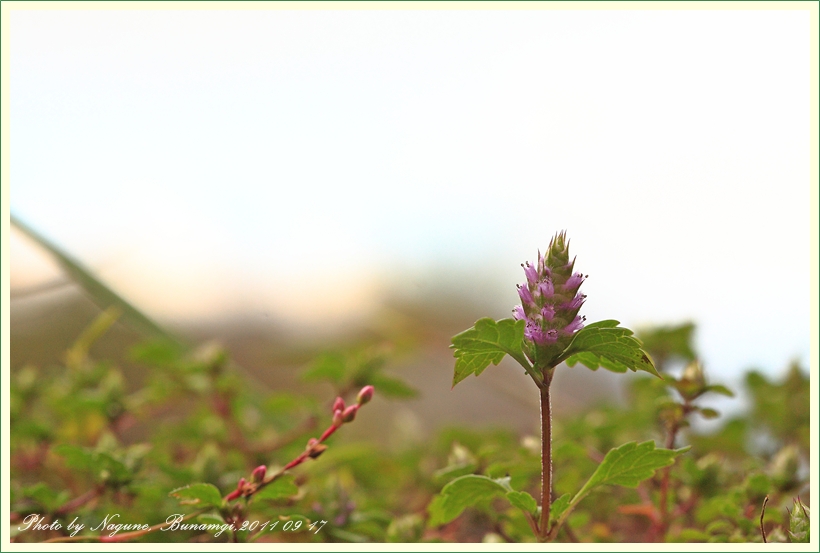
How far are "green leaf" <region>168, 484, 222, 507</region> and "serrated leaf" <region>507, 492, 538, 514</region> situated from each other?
23 centimetres

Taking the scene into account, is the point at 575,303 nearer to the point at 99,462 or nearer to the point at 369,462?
the point at 99,462

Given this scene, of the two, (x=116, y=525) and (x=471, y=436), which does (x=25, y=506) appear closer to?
(x=116, y=525)

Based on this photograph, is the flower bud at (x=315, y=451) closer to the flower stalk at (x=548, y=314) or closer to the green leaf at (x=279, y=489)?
the green leaf at (x=279, y=489)

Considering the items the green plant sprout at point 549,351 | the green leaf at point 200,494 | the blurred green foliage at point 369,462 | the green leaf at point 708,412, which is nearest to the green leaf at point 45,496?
the blurred green foliage at point 369,462

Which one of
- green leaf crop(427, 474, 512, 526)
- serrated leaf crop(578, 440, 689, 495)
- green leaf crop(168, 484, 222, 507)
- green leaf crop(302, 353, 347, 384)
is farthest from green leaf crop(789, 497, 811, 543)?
green leaf crop(302, 353, 347, 384)

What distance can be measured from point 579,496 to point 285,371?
4.71ft

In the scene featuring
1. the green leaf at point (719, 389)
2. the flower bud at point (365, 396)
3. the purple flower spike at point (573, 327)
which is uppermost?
the purple flower spike at point (573, 327)

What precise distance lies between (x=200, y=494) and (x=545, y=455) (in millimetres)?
275

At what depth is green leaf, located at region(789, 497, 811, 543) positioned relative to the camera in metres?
0.47

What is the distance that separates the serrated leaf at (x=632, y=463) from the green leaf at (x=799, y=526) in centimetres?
12

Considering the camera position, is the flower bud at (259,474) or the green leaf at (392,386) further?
the green leaf at (392,386)

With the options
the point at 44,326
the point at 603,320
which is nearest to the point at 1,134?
the point at 603,320

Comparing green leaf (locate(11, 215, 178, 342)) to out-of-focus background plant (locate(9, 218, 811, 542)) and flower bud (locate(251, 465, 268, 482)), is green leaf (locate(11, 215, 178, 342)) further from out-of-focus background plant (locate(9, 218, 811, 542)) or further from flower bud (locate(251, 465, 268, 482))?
flower bud (locate(251, 465, 268, 482))

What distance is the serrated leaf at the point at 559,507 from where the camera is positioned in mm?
444
